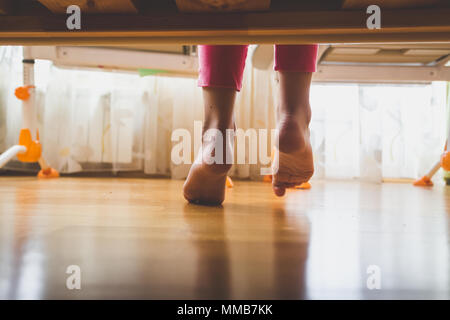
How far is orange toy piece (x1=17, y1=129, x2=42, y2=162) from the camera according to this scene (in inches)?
57.8

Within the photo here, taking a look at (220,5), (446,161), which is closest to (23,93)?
(220,5)

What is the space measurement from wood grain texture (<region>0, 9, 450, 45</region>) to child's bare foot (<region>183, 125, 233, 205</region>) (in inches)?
12.6

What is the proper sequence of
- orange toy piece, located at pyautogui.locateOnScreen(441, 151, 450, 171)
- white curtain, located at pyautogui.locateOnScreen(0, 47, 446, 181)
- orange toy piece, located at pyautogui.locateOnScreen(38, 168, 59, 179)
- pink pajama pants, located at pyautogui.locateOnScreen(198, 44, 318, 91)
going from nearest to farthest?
pink pajama pants, located at pyautogui.locateOnScreen(198, 44, 318, 91) → orange toy piece, located at pyautogui.locateOnScreen(441, 151, 450, 171) → orange toy piece, located at pyautogui.locateOnScreen(38, 168, 59, 179) → white curtain, located at pyautogui.locateOnScreen(0, 47, 446, 181)

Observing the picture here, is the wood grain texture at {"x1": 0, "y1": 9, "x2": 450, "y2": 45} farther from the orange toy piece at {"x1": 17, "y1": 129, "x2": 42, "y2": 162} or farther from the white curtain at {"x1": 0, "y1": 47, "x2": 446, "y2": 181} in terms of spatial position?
the white curtain at {"x1": 0, "y1": 47, "x2": 446, "y2": 181}

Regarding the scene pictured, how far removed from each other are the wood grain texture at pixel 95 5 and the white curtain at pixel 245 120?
150cm

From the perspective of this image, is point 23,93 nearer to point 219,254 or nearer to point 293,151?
point 293,151

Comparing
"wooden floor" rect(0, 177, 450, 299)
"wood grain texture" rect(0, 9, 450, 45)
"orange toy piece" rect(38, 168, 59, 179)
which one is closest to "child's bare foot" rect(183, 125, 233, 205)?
"wooden floor" rect(0, 177, 450, 299)

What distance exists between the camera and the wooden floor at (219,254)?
0.85ft

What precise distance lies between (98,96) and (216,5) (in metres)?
1.72

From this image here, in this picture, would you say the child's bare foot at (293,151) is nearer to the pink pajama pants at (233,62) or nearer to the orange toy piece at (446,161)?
the pink pajama pants at (233,62)

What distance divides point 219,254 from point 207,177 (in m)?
0.34

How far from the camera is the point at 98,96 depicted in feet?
6.19

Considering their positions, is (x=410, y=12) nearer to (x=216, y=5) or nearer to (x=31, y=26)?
(x=216, y=5)
